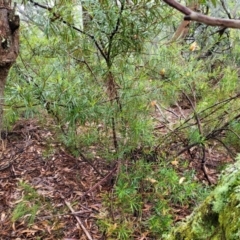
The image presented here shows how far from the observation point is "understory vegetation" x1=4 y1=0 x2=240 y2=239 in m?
2.03

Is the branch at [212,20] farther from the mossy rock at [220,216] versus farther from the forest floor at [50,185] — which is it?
the forest floor at [50,185]

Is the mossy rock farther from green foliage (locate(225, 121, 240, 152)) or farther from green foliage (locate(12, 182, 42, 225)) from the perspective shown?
green foliage (locate(225, 121, 240, 152))

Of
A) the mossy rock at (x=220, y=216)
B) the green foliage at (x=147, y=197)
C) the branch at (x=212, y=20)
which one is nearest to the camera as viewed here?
the branch at (x=212, y=20)

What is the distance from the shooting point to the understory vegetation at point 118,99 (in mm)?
2027

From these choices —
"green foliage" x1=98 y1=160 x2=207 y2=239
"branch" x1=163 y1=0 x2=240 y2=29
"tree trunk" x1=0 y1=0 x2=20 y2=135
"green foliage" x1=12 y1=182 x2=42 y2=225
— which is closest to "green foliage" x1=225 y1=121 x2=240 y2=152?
"green foliage" x1=98 y1=160 x2=207 y2=239

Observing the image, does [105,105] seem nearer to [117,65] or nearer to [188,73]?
[117,65]

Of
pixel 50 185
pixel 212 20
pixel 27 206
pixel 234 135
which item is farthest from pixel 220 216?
pixel 234 135

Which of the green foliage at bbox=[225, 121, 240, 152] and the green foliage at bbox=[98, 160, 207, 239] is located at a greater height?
the green foliage at bbox=[225, 121, 240, 152]

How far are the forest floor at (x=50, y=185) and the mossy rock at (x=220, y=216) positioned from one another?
1152 millimetres

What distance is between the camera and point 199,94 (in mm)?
3275

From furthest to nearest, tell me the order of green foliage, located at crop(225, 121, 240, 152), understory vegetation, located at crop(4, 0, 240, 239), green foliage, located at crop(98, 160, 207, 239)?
green foliage, located at crop(225, 121, 240, 152) → green foliage, located at crop(98, 160, 207, 239) → understory vegetation, located at crop(4, 0, 240, 239)

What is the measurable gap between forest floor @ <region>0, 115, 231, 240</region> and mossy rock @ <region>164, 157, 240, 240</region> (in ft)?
3.78

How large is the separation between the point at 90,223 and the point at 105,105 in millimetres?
880

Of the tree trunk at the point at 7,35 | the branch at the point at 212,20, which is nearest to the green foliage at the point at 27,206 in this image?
the tree trunk at the point at 7,35
